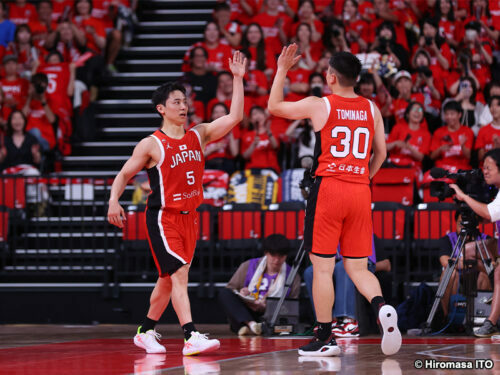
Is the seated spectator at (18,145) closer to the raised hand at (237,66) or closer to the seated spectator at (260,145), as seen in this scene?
the seated spectator at (260,145)

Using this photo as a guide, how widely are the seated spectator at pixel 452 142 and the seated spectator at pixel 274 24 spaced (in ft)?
10.0

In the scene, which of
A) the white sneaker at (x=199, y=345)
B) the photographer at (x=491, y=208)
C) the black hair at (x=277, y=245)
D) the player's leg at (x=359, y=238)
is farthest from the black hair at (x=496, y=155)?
the white sneaker at (x=199, y=345)

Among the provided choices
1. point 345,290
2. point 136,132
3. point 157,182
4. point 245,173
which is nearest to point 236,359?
point 157,182

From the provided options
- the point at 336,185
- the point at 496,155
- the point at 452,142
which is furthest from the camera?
the point at 452,142

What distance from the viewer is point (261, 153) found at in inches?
474

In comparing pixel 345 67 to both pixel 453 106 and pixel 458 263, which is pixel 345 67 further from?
pixel 453 106

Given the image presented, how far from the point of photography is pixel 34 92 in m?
13.2

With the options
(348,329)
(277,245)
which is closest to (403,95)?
(277,245)

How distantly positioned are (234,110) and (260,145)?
4933 millimetres

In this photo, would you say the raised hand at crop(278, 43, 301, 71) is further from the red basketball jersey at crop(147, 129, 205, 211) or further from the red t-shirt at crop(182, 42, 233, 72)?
the red t-shirt at crop(182, 42, 233, 72)

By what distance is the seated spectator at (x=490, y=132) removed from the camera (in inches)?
447

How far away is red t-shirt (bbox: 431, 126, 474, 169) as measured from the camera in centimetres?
1147

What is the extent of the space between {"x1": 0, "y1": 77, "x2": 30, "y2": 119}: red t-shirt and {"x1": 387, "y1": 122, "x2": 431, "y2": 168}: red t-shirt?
5318 millimetres

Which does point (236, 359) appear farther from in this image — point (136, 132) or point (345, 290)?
point (136, 132)
